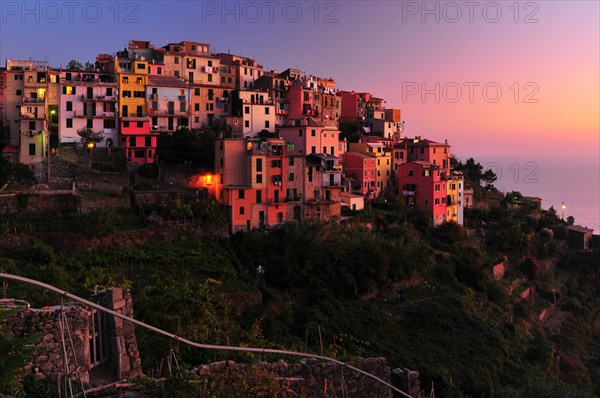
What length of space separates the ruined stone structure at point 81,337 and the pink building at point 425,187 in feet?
101

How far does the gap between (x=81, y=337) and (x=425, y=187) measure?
105 feet

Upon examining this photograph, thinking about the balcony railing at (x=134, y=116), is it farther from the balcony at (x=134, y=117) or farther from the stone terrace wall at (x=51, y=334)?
the stone terrace wall at (x=51, y=334)

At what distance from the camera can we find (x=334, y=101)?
45688 mm

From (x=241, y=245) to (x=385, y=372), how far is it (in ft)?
57.1

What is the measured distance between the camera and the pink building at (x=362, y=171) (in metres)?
36.8

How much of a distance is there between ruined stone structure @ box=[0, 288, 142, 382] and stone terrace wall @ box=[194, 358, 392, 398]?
4.06 ft

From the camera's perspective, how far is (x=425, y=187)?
37.0 meters

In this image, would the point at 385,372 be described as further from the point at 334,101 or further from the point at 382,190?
the point at 334,101

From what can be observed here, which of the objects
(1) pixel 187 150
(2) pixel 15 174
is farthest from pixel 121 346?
(1) pixel 187 150

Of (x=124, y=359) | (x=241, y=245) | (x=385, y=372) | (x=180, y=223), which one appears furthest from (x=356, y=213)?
(x=124, y=359)

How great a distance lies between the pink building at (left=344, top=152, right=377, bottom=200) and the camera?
121 feet

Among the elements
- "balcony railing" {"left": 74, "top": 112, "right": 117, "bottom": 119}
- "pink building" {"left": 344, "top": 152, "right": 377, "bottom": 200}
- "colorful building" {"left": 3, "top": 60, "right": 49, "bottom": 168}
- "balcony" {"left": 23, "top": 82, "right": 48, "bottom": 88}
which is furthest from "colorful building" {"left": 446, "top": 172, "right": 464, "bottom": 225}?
"balcony" {"left": 23, "top": 82, "right": 48, "bottom": 88}

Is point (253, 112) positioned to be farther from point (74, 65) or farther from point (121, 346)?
point (121, 346)

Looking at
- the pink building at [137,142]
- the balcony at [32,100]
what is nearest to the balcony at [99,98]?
the pink building at [137,142]
